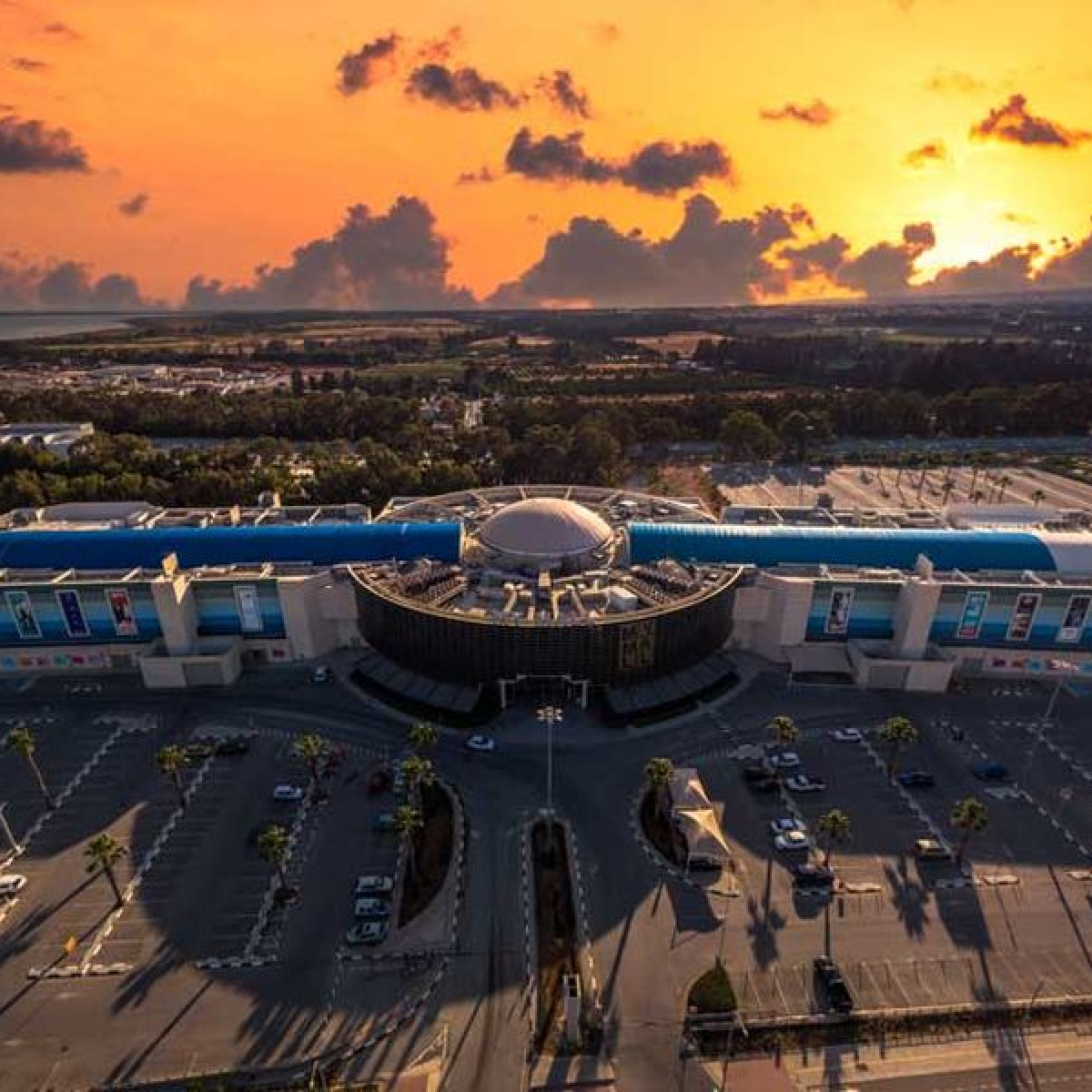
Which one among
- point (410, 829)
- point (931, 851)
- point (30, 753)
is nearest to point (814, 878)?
point (931, 851)

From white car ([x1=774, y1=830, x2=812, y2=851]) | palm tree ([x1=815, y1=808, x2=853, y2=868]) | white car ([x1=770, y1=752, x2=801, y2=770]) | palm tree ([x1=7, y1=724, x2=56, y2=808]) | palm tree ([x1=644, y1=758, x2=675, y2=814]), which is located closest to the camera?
palm tree ([x1=815, y1=808, x2=853, y2=868])

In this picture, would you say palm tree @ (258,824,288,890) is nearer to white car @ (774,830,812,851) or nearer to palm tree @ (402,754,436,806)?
palm tree @ (402,754,436,806)

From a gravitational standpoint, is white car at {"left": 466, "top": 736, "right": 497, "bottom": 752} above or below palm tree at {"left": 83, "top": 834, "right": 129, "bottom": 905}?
below

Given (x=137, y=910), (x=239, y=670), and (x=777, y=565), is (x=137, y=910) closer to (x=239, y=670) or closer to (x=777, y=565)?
(x=239, y=670)

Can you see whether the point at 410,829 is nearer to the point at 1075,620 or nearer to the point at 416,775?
the point at 416,775

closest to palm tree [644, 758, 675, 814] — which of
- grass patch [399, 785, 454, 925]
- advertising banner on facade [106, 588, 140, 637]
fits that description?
grass patch [399, 785, 454, 925]

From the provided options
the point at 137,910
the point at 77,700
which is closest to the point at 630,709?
the point at 137,910
